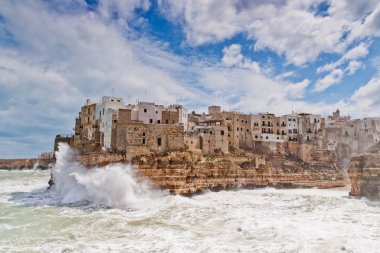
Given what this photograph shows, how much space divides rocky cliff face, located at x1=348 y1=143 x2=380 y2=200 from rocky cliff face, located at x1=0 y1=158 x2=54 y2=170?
6244 centimetres

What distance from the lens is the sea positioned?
49.8 ft

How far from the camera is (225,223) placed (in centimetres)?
1972

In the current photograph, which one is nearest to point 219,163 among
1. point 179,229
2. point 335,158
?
point 179,229

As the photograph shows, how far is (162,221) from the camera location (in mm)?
20719

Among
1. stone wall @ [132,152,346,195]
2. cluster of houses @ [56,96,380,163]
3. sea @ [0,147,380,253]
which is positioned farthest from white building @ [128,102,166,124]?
sea @ [0,147,380,253]

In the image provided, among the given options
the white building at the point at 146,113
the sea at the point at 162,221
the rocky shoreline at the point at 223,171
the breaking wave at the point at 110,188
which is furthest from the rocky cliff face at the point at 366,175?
the white building at the point at 146,113

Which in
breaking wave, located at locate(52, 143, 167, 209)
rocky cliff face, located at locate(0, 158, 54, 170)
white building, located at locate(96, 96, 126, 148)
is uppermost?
white building, located at locate(96, 96, 126, 148)

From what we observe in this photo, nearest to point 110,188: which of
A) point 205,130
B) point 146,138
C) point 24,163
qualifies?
point 146,138

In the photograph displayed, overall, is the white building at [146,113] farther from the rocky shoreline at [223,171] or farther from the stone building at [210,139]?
the rocky shoreline at [223,171]

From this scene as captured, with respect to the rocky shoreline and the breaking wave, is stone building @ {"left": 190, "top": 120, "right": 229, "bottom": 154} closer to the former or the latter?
the rocky shoreline

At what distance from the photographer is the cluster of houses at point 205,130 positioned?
1298 inches

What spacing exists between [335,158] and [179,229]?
44.0m

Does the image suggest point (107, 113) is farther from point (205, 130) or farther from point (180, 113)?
point (205, 130)

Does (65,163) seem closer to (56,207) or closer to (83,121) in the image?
(83,121)
